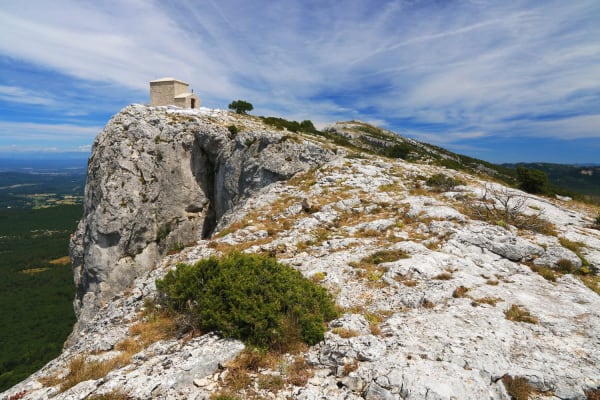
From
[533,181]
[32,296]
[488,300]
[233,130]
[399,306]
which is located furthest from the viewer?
[32,296]

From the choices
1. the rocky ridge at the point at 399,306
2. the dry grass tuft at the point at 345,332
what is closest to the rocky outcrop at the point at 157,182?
the rocky ridge at the point at 399,306

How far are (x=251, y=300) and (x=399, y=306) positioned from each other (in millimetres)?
4722

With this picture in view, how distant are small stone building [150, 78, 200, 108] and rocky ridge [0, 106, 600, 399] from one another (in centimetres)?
2328

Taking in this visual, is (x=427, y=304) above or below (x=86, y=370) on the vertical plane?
above

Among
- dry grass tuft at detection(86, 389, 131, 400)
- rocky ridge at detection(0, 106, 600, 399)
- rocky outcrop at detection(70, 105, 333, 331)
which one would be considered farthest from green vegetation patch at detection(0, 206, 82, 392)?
dry grass tuft at detection(86, 389, 131, 400)

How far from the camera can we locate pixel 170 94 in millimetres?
38062

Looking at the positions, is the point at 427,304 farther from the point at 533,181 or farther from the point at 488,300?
the point at 533,181

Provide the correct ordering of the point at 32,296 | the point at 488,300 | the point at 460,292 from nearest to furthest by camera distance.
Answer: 1. the point at 488,300
2. the point at 460,292
3. the point at 32,296

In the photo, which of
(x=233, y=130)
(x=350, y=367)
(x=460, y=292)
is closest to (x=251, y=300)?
(x=350, y=367)

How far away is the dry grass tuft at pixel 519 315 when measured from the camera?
7.98 m

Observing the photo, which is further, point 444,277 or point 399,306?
point 444,277

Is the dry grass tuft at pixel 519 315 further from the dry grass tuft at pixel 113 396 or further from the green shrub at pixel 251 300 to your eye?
the dry grass tuft at pixel 113 396

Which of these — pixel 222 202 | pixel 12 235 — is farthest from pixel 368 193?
pixel 12 235

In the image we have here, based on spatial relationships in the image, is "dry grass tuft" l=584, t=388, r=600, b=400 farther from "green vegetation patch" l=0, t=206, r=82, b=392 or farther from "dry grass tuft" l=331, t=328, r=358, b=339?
"green vegetation patch" l=0, t=206, r=82, b=392
